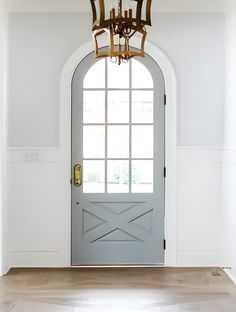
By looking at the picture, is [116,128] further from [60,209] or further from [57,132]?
[60,209]

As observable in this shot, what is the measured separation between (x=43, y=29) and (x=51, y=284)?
8.90 feet

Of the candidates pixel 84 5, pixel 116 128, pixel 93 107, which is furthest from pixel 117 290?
pixel 84 5

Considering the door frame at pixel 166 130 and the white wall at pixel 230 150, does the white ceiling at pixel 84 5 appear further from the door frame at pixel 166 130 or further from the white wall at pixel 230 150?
the door frame at pixel 166 130

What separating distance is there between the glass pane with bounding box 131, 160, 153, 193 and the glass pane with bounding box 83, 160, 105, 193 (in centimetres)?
35

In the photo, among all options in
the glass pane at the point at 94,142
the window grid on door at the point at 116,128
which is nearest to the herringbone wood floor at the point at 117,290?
the window grid on door at the point at 116,128

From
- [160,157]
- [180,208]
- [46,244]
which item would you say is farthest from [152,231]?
[46,244]

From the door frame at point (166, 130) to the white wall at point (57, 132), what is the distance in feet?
0.18

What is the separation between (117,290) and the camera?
15.6 feet

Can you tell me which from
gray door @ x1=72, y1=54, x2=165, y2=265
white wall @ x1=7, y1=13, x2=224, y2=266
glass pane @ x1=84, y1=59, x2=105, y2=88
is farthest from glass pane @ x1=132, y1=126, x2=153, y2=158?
glass pane @ x1=84, y1=59, x2=105, y2=88

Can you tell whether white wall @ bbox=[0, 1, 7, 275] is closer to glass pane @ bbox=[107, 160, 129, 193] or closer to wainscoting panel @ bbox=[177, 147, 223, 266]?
glass pane @ bbox=[107, 160, 129, 193]

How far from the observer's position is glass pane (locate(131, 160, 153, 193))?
5.65 metres

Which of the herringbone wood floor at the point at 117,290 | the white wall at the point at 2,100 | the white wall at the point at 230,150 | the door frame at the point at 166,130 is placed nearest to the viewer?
the herringbone wood floor at the point at 117,290

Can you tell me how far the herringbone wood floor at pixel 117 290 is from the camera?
425cm

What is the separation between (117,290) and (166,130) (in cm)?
185
